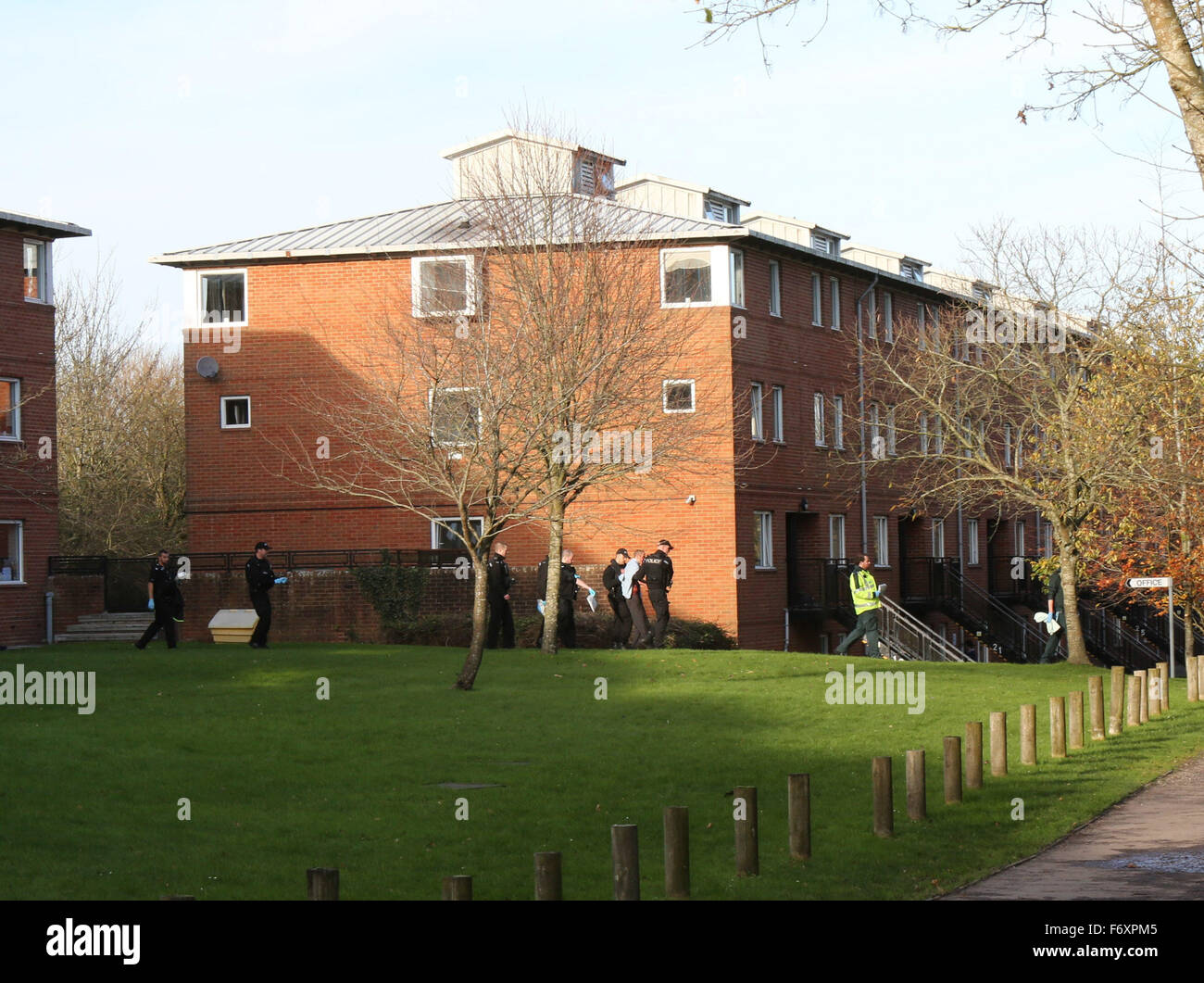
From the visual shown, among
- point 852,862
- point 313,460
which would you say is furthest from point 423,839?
point 313,460

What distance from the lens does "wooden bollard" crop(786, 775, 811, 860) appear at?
A: 11.3m

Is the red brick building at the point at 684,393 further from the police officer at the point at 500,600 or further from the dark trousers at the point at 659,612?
the dark trousers at the point at 659,612

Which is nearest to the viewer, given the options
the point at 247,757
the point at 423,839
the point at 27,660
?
the point at 423,839

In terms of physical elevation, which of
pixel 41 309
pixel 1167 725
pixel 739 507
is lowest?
pixel 1167 725

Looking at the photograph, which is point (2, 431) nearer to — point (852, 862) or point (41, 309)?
point (41, 309)

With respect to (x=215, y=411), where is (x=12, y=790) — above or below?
below

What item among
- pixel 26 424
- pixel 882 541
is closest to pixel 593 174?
pixel 26 424

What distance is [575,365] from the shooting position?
27688 millimetres

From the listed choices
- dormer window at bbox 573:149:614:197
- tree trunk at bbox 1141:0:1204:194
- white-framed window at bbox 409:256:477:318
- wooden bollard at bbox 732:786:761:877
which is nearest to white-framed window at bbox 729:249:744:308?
dormer window at bbox 573:149:614:197

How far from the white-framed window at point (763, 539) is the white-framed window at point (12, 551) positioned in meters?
16.1

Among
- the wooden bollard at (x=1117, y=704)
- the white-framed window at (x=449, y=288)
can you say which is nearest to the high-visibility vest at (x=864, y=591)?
the wooden bollard at (x=1117, y=704)

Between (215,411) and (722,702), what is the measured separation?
2218 cm

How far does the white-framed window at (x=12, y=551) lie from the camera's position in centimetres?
3425

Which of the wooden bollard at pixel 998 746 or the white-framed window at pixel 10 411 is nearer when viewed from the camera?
the wooden bollard at pixel 998 746
